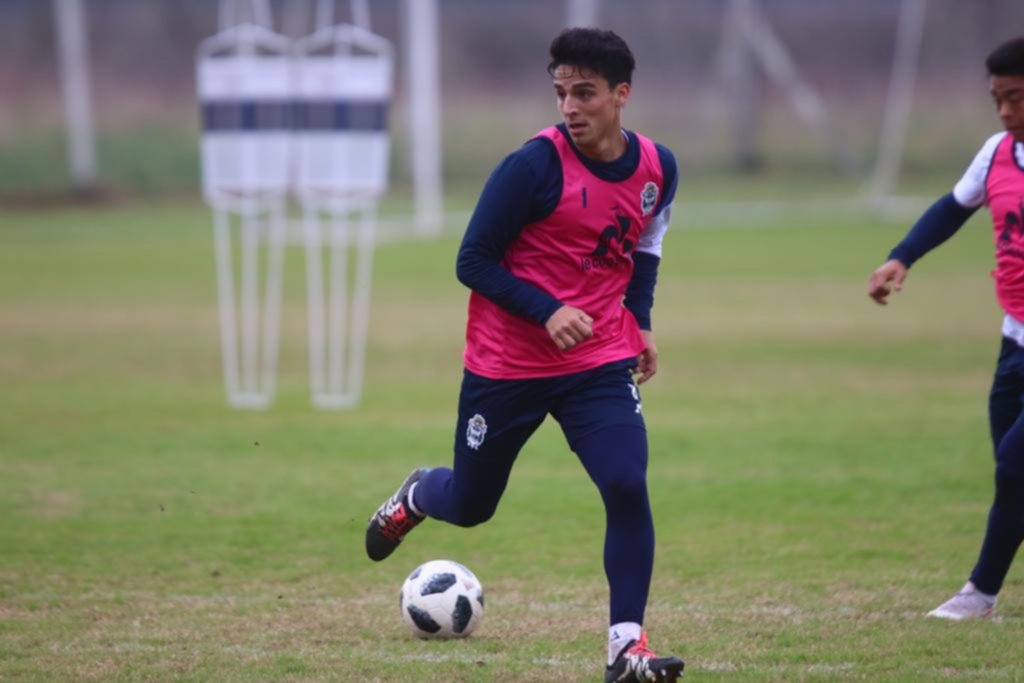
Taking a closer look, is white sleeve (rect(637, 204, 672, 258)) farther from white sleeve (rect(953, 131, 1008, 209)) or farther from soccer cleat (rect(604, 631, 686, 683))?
soccer cleat (rect(604, 631, 686, 683))

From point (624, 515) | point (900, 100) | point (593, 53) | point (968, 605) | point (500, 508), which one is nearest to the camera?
point (624, 515)

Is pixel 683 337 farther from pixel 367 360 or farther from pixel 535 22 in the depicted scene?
pixel 535 22

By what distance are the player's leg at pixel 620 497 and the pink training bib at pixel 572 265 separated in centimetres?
18

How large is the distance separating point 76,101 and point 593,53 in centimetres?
3085

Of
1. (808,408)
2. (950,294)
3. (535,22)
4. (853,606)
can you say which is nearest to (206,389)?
(808,408)

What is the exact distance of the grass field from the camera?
19.7 feet

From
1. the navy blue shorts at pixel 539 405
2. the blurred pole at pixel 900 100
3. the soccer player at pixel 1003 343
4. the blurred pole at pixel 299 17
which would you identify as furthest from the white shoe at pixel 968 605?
the blurred pole at pixel 299 17

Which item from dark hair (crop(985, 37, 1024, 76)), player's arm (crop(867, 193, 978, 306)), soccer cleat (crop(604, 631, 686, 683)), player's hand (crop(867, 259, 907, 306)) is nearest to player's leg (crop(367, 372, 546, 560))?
soccer cleat (crop(604, 631, 686, 683))

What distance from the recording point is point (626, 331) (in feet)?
19.5

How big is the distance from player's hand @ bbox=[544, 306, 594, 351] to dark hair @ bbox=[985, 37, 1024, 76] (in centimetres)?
212

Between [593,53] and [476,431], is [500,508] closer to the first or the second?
[476,431]

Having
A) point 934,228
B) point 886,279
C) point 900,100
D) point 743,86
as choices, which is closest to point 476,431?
point 886,279

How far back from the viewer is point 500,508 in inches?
368

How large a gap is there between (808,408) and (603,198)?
7.53 metres
